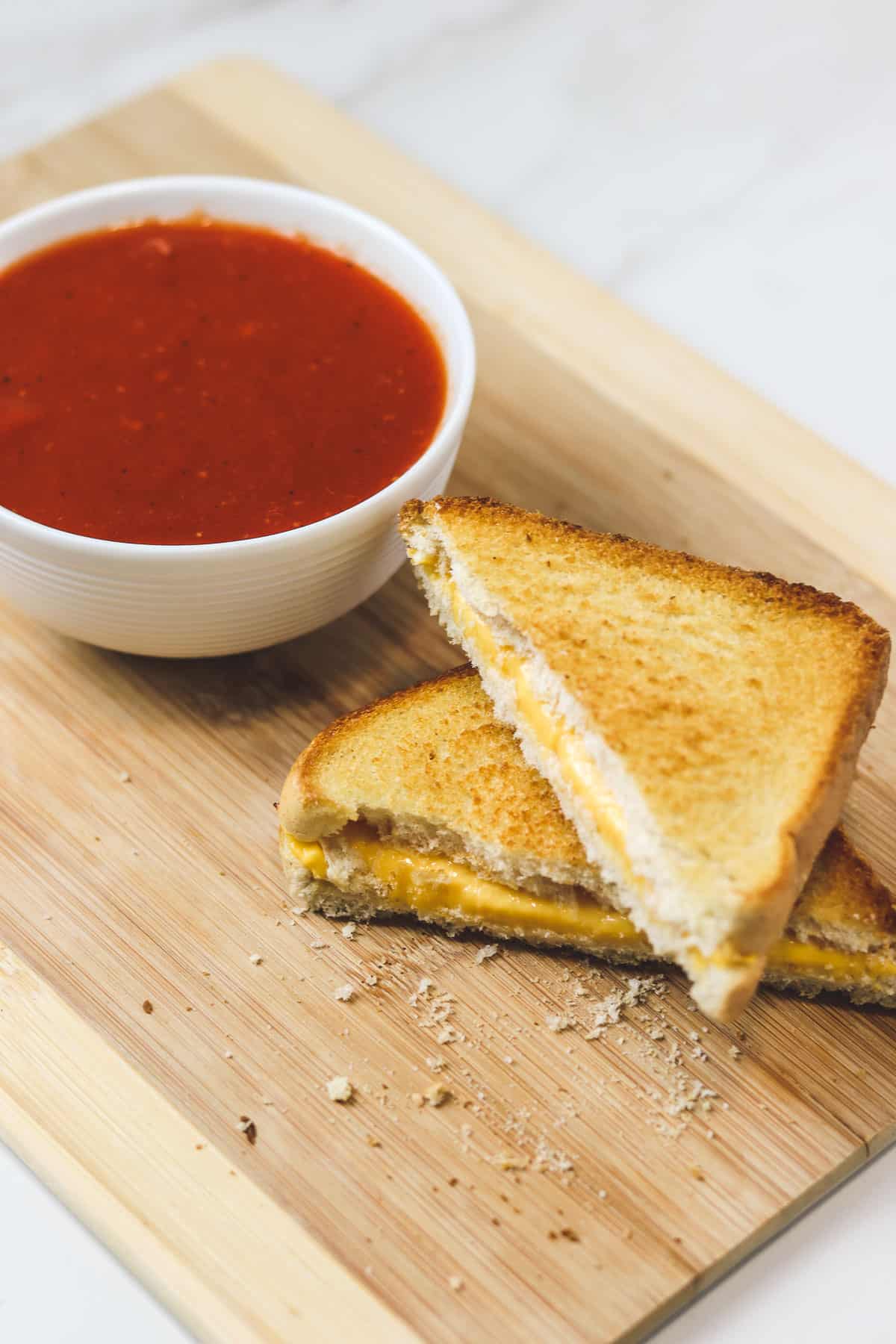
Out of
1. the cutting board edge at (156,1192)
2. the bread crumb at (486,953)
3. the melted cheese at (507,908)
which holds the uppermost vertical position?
the melted cheese at (507,908)

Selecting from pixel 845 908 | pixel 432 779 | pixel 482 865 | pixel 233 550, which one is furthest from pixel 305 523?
pixel 845 908

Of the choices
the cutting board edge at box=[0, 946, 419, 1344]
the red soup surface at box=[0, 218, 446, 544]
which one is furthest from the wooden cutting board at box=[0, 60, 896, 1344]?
the red soup surface at box=[0, 218, 446, 544]

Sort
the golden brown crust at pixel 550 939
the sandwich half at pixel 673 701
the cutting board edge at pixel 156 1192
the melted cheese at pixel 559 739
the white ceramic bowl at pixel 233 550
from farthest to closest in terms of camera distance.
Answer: the white ceramic bowl at pixel 233 550 → the golden brown crust at pixel 550 939 → the melted cheese at pixel 559 739 → the sandwich half at pixel 673 701 → the cutting board edge at pixel 156 1192

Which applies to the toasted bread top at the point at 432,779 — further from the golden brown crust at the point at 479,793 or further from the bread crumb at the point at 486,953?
the bread crumb at the point at 486,953

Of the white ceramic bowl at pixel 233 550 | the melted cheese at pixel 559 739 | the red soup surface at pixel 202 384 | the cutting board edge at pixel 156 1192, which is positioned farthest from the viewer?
the red soup surface at pixel 202 384

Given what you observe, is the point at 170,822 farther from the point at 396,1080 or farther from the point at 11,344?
the point at 11,344

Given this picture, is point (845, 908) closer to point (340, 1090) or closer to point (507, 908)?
point (507, 908)

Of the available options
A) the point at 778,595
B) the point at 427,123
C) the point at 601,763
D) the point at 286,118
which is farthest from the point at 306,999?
the point at 427,123

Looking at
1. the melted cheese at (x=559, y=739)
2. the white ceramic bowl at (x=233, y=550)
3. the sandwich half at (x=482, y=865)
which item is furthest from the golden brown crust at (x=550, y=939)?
the white ceramic bowl at (x=233, y=550)
